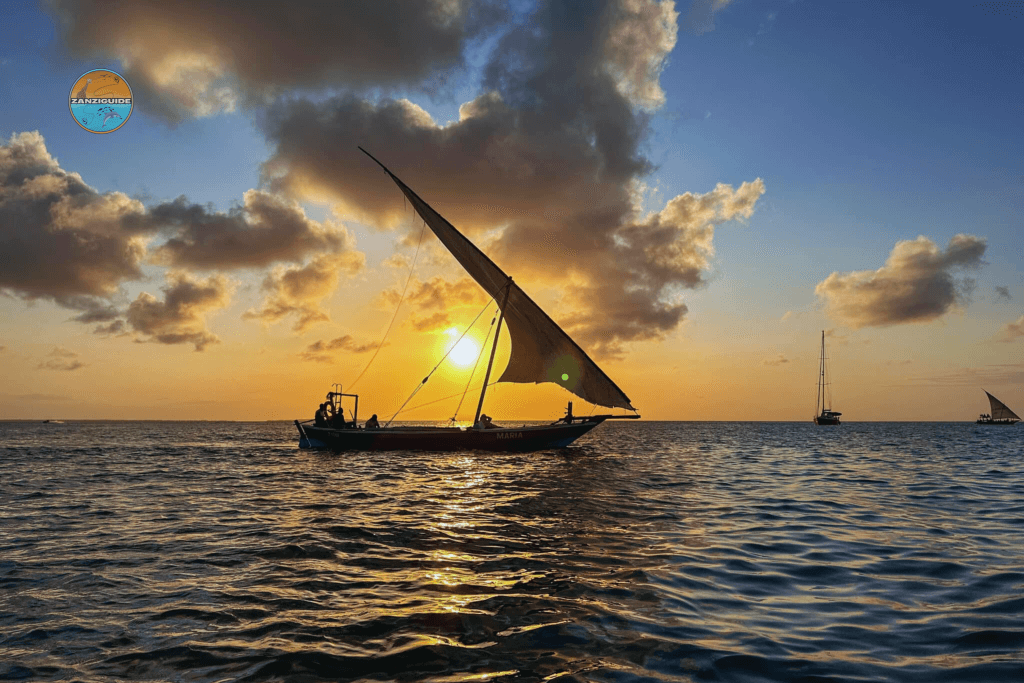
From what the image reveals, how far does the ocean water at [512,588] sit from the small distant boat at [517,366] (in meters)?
18.3

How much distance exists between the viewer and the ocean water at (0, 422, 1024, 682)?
18.7 feet

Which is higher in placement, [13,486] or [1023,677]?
[1023,677]

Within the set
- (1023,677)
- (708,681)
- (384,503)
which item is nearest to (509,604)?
(708,681)

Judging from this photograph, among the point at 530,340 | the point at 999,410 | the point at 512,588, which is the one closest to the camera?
the point at 512,588

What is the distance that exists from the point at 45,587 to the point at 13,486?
19.7 meters

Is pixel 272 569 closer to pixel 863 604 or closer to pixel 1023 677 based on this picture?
pixel 863 604

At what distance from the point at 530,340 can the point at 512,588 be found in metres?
29.2

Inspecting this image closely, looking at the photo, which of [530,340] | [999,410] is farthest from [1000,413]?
[530,340]

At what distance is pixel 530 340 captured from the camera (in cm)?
3722

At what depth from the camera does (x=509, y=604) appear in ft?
24.7

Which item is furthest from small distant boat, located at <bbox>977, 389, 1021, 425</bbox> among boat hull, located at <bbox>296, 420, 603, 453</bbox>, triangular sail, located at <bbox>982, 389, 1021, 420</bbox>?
boat hull, located at <bbox>296, 420, 603, 453</bbox>

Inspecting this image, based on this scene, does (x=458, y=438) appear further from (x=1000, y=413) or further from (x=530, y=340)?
(x=1000, y=413)

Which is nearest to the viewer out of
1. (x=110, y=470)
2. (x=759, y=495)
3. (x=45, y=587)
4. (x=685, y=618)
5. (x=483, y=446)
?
(x=685, y=618)

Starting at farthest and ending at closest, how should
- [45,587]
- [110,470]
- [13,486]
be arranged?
[110,470] → [13,486] → [45,587]
